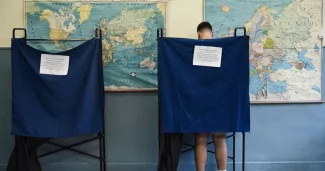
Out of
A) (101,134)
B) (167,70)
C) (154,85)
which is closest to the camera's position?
(167,70)

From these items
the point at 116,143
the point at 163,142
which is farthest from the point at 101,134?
A: the point at 163,142

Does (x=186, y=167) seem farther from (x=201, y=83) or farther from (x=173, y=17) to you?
(x=173, y=17)

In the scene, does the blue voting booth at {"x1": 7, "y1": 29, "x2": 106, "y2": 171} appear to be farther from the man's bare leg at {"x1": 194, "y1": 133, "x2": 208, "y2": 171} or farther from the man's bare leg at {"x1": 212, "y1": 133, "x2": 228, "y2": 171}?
the man's bare leg at {"x1": 212, "y1": 133, "x2": 228, "y2": 171}

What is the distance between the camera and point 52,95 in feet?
7.37

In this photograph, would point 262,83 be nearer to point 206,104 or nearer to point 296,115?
point 296,115

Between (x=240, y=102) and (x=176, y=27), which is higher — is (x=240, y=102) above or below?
below

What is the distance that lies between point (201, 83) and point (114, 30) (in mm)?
940

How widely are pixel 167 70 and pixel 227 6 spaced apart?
91 centimetres

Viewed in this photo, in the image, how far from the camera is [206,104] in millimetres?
2281

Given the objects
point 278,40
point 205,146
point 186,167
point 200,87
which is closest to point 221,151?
point 205,146

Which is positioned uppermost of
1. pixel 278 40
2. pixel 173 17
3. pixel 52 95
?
pixel 173 17

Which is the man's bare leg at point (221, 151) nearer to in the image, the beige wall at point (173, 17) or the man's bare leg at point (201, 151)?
the man's bare leg at point (201, 151)

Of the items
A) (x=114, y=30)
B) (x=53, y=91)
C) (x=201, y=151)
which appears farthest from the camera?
(x=114, y=30)

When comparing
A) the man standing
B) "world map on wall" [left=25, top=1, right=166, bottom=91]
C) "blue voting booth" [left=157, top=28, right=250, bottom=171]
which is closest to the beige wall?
"world map on wall" [left=25, top=1, right=166, bottom=91]
